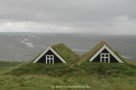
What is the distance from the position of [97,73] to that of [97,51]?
344 centimetres

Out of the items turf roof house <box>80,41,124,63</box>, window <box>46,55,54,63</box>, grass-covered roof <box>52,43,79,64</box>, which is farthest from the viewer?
grass-covered roof <box>52,43,79,64</box>

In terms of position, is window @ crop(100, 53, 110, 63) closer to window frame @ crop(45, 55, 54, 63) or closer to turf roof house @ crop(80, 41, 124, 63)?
turf roof house @ crop(80, 41, 124, 63)

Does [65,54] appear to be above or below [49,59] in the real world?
above

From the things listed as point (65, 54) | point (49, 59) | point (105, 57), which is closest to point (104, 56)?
point (105, 57)

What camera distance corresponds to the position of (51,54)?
36.7 meters

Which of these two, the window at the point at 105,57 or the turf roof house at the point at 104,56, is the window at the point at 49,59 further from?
the window at the point at 105,57

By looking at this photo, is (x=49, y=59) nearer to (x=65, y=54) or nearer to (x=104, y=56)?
(x=65, y=54)

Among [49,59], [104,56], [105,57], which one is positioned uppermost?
[104,56]

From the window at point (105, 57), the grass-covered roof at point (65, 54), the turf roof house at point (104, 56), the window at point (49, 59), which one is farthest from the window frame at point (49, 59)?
the window at point (105, 57)

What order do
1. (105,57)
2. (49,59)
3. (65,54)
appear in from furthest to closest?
(65,54)
(49,59)
(105,57)

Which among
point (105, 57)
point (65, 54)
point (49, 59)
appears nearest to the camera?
point (105, 57)

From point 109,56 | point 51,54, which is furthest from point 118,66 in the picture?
point 51,54

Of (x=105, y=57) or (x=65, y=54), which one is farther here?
(x=65, y=54)

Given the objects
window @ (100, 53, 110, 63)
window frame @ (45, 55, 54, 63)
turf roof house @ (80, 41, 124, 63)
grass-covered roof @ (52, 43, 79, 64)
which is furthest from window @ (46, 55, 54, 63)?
window @ (100, 53, 110, 63)
